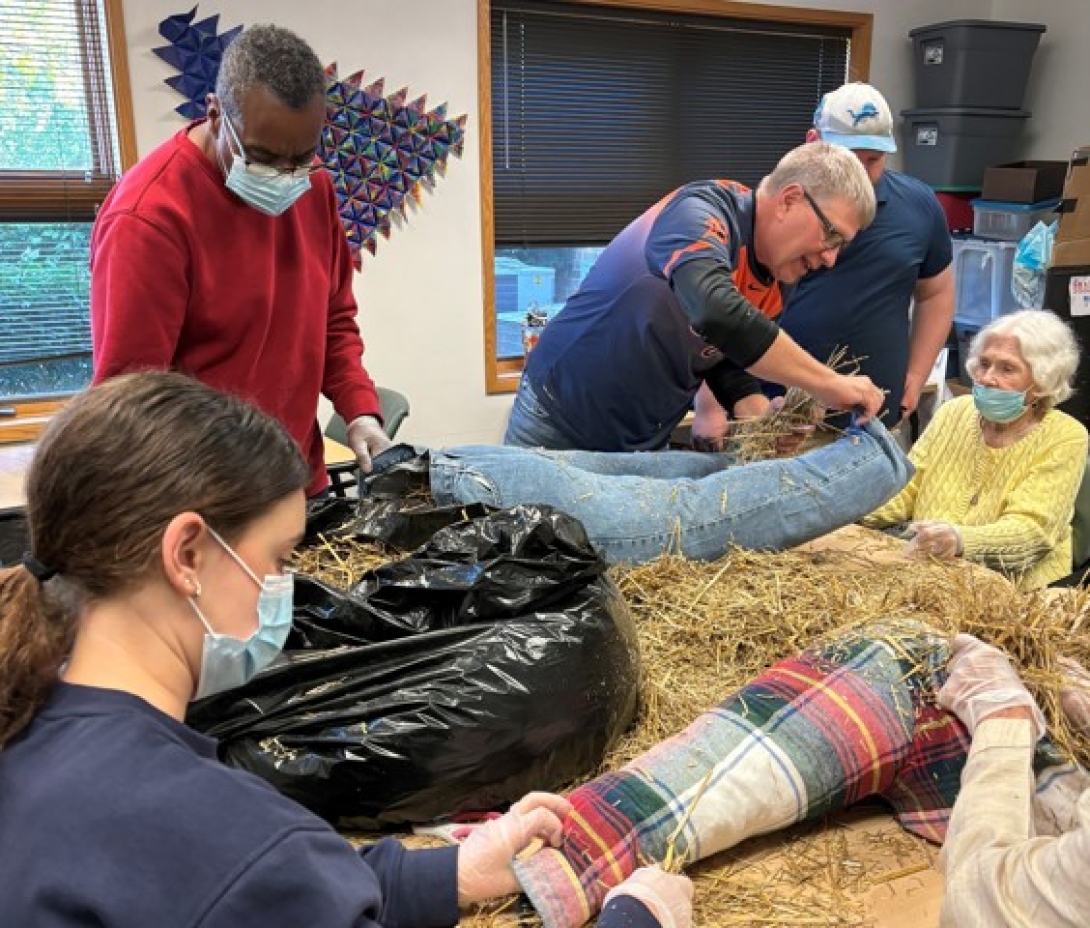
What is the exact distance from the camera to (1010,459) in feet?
8.73

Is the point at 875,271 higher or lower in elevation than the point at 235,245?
lower

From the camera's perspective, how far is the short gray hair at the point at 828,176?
2.18m

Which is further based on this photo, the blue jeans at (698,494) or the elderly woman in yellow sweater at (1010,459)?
the elderly woman in yellow sweater at (1010,459)

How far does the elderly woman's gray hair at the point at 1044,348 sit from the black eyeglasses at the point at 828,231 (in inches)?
29.4

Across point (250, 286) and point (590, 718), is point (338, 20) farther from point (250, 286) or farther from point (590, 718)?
point (590, 718)

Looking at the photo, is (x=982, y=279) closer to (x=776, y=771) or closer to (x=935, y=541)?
(x=935, y=541)

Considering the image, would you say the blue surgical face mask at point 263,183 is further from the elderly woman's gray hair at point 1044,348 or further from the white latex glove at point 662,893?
the elderly woman's gray hair at point 1044,348

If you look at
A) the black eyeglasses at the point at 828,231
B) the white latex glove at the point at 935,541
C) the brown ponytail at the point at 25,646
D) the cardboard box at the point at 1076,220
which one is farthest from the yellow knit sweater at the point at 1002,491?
the brown ponytail at the point at 25,646

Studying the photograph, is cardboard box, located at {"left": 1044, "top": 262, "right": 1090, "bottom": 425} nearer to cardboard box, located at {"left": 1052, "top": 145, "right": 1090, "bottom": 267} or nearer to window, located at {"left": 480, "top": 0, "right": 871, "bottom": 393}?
cardboard box, located at {"left": 1052, "top": 145, "right": 1090, "bottom": 267}

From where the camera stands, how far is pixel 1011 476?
104 inches

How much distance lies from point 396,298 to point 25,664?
3.64m

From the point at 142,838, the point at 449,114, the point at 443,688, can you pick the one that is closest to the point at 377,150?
the point at 449,114

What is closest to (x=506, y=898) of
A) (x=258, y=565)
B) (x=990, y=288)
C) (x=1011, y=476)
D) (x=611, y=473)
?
(x=258, y=565)

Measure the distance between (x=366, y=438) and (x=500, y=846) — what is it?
1276 mm
